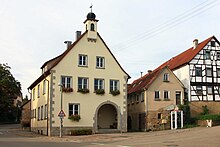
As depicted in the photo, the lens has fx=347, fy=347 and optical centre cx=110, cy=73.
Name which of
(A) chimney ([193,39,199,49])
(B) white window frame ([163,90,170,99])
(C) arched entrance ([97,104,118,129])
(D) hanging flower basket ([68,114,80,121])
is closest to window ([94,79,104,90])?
(C) arched entrance ([97,104,118,129])

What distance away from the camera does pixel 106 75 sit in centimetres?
3953

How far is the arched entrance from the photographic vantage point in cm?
4047

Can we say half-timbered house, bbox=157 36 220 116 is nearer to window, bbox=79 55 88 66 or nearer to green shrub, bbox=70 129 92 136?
window, bbox=79 55 88 66

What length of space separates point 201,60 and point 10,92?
3779cm

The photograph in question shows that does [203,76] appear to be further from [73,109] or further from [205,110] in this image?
[73,109]

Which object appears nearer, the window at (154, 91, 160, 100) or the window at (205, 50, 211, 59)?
the window at (154, 91, 160, 100)

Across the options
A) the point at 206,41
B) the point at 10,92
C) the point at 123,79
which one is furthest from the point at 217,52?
the point at 10,92

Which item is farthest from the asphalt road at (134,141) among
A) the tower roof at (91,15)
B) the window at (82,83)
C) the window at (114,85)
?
the tower roof at (91,15)

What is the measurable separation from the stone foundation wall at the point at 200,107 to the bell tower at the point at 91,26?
16.3 m

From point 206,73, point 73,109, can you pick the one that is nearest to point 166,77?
point 206,73

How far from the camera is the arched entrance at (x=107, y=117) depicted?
133 ft

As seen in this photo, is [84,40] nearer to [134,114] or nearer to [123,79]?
[123,79]

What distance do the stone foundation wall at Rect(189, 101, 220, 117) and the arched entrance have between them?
11.1 meters

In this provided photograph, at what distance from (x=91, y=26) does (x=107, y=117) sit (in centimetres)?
1087
